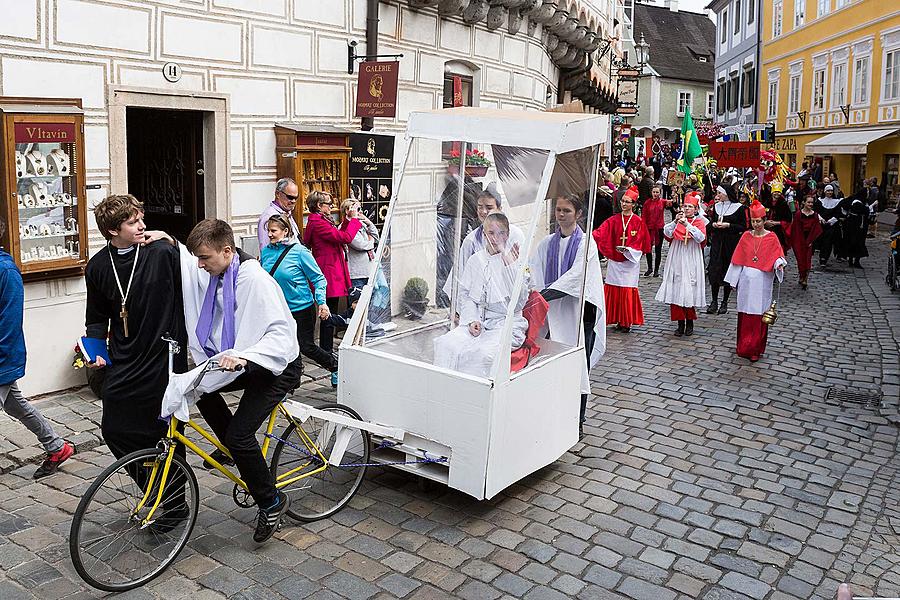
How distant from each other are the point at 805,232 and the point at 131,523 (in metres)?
14.1

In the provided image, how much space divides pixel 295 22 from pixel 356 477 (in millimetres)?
5752

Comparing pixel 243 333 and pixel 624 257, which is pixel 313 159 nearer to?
pixel 624 257

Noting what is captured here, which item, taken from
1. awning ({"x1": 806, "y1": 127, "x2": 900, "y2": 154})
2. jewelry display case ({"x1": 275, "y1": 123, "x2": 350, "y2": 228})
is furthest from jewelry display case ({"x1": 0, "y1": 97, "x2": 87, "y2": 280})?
awning ({"x1": 806, "y1": 127, "x2": 900, "y2": 154})

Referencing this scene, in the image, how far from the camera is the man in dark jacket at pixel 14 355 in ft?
18.4

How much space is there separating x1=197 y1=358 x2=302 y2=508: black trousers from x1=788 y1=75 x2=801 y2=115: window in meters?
37.2

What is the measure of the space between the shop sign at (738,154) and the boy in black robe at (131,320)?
43.1 ft

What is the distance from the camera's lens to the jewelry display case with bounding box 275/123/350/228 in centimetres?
942

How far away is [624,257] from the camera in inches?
432

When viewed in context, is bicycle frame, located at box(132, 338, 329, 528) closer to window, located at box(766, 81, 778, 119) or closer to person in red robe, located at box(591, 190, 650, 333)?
person in red robe, located at box(591, 190, 650, 333)

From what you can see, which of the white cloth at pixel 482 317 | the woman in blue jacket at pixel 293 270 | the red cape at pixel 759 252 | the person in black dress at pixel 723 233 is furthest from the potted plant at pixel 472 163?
the person in black dress at pixel 723 233

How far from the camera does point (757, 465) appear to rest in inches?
262

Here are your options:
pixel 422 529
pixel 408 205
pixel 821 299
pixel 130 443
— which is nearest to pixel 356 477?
pixel 422 529

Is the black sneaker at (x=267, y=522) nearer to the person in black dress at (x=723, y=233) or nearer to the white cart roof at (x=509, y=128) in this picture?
the white cart roof at (x=509, y=128)

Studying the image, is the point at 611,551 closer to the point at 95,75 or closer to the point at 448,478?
the point at 448,478
